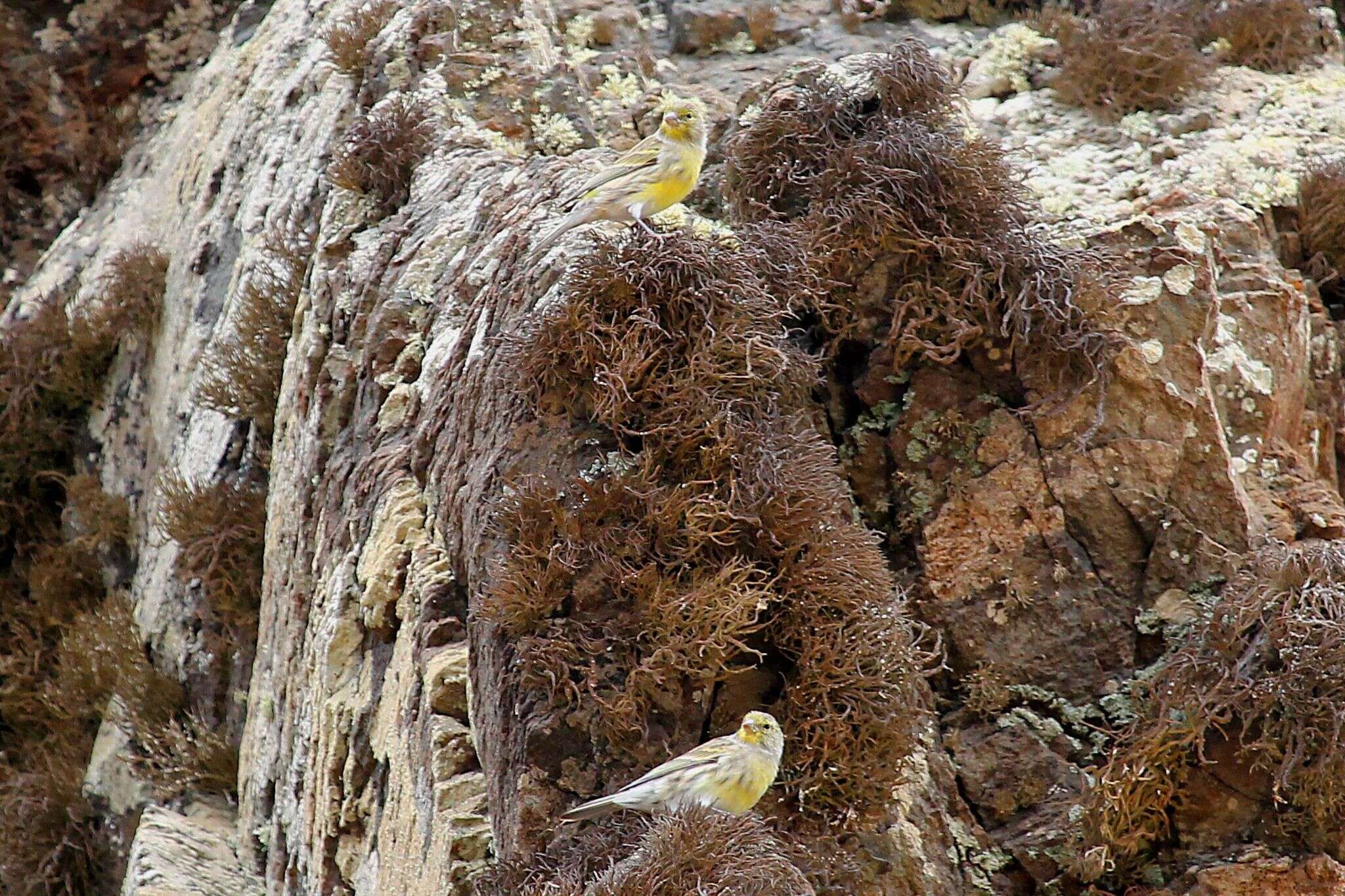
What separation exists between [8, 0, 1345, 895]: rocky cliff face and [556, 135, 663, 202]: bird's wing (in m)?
0.31

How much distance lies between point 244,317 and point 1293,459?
581cm

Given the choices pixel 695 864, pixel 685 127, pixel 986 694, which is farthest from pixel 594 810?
pixel 685 127

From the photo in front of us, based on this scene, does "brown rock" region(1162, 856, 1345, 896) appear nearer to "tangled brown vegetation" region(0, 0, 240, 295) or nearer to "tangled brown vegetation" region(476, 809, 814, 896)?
"tangled brown vegetation" region(476, 809, 814, 896)

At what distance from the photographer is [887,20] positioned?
381 inches

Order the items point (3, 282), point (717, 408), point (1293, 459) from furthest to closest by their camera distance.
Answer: point (3, 282) < point (1293, 459) < point (717, 408)

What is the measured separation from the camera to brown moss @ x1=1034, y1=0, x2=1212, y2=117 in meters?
8.10

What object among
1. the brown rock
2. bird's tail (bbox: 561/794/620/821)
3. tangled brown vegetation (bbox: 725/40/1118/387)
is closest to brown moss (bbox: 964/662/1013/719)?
the brown rock

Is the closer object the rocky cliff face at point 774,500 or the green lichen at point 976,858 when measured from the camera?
the rocky cliff face at point 774,500

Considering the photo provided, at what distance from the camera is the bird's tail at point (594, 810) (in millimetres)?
4375

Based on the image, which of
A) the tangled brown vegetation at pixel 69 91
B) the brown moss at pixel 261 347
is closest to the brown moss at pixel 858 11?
the brown moss at pixel 261 347

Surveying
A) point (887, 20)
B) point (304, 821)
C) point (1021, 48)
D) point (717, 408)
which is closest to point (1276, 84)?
point (1021, 48)

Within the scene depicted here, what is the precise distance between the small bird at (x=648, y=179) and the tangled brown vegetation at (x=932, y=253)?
2.38 ft

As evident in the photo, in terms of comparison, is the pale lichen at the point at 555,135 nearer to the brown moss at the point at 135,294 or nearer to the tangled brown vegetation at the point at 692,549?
the tangled brown vegetation at the point at 692,549

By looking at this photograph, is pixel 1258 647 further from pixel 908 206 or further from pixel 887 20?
pixel 887 20
